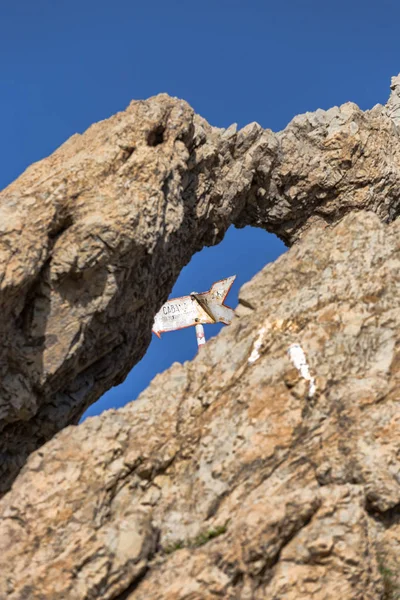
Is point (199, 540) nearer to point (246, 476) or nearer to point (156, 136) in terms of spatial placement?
point (246, 476)

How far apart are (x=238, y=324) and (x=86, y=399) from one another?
734 centimetres

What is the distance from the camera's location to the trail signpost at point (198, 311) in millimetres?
34656

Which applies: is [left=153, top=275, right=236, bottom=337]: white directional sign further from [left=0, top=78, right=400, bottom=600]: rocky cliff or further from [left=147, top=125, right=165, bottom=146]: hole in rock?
[left=147, top=125, right=165, bottom=146]: hole in rock

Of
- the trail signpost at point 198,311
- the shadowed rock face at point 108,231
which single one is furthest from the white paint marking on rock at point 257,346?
the trail signpost at point 198,311

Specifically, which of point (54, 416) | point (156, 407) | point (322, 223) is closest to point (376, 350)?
point (156, 407)

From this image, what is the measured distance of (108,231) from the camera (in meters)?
17.8

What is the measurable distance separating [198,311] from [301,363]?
1945 centimetres

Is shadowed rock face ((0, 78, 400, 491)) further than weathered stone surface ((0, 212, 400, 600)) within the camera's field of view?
Yes

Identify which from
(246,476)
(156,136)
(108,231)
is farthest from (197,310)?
(246,476)

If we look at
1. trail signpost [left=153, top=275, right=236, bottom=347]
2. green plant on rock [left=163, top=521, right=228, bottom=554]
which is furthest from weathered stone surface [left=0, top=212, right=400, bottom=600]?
trail signpost [left=153, top=275, right=236, bottom=347]

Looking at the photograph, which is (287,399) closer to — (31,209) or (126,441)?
(126,441)

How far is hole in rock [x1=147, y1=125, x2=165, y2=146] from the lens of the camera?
1989cm

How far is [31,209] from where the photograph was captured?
17.7 metres

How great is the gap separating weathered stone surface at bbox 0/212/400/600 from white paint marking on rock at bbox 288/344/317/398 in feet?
0.17
